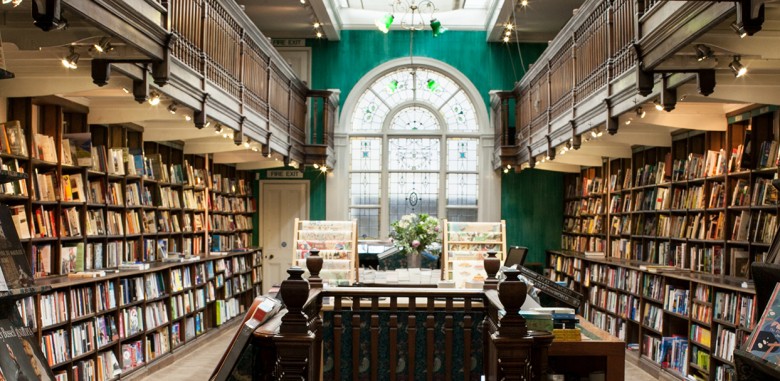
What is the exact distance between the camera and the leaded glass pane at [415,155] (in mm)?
15617

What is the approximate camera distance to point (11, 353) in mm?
3648

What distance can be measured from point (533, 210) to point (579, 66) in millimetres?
6809

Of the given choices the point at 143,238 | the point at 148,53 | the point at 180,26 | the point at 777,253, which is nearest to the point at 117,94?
the point at 180,26

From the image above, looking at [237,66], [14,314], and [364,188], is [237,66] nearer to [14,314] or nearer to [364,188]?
[14,314]

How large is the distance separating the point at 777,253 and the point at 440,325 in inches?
87.4

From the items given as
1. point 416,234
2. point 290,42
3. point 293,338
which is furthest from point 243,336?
point 290,42

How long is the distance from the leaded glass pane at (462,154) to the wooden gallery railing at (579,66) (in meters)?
2.76

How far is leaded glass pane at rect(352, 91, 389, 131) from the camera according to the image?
15617 millimetres

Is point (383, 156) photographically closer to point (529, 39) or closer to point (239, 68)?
point (529, 39)

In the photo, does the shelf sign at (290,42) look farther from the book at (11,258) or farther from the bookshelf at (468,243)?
the book at (11,258)

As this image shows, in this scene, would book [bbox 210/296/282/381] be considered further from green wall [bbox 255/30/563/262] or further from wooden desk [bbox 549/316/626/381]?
green wall [bbox 255/30/563/262]

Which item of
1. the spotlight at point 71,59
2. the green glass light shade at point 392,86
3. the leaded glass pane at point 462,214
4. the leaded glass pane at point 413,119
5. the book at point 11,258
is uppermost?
the green glass light shade at point 392,86

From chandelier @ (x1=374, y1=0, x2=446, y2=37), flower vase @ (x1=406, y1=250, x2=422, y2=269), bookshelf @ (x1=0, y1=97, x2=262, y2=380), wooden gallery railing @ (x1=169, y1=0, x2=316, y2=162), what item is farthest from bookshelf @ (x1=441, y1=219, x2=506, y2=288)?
chandelier @ (x1=374, y1=0, x2=446, y2=37)

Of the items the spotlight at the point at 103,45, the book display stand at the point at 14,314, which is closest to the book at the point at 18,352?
the book display stand at the point at 14,314
